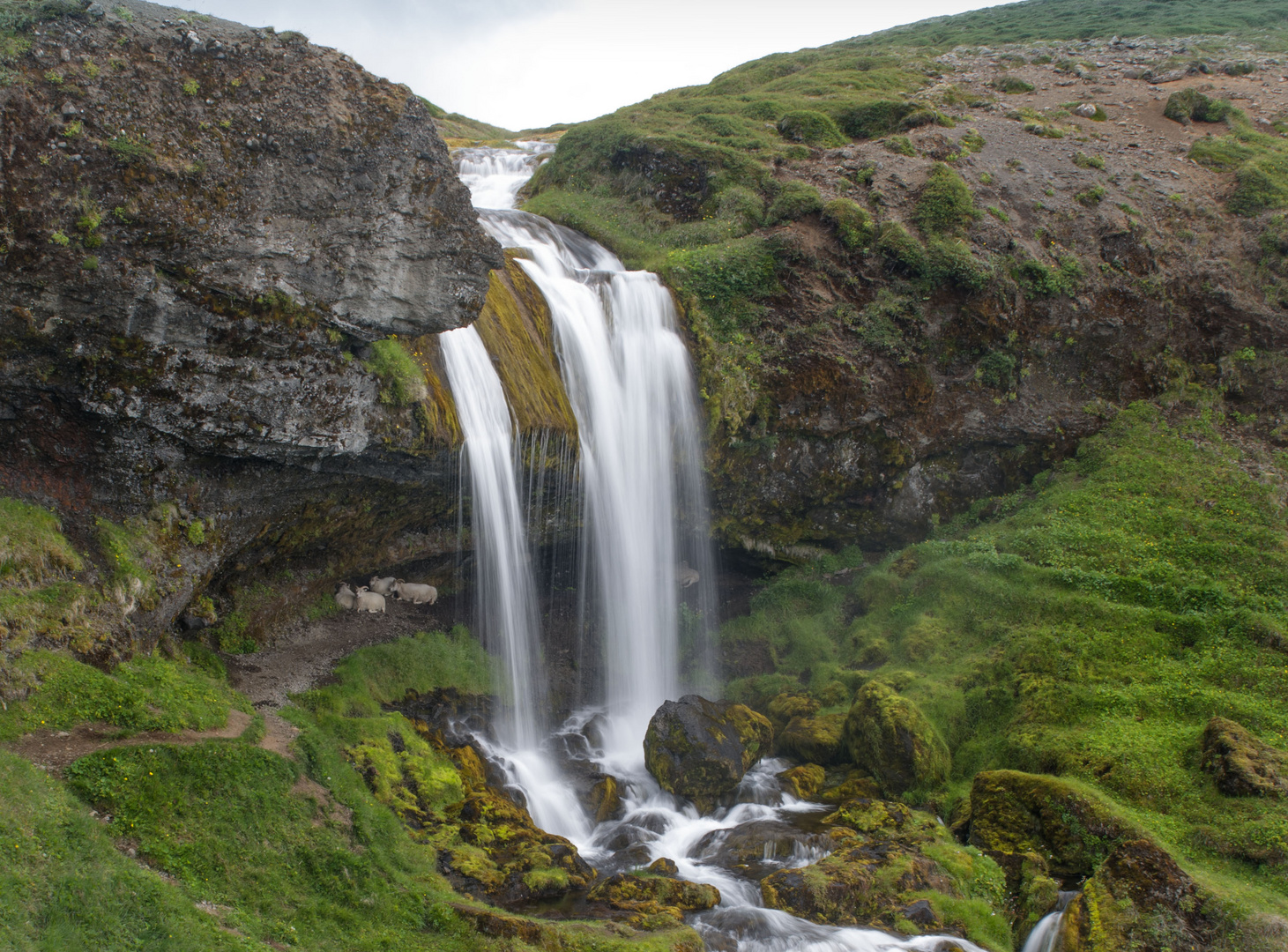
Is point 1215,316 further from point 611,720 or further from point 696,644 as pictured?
point 611,720

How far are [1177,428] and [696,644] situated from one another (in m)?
14.3

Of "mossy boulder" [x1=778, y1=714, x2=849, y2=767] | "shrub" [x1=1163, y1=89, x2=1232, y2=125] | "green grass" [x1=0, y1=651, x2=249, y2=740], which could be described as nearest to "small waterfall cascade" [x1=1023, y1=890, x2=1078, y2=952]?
"mossy boulder" [x1=778, y1=714, x2=849, y2=767]

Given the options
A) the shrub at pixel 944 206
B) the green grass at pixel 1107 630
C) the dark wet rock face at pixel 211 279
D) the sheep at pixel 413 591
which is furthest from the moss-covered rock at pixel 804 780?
the shrub at pixel 944 206

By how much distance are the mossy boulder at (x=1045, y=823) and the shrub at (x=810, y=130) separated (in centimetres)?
2185

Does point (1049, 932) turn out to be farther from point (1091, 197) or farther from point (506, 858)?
point (1091, 197)

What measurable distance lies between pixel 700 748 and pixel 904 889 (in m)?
4.34

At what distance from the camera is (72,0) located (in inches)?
425

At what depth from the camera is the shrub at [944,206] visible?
21859 mm

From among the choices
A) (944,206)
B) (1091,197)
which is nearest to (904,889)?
(944,206)

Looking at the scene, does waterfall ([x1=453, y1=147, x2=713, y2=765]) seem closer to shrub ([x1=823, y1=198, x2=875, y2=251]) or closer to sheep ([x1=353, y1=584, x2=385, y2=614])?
sheep ([x1=353, y1=584, x2=385, y2=614])

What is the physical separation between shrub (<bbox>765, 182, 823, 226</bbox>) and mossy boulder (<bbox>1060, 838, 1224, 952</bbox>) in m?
17.4

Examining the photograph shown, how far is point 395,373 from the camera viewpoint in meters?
13.3

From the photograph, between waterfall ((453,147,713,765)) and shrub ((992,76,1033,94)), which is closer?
waterfall ((453,147,713,765))

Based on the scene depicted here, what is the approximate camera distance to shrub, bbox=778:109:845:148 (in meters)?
26.9
